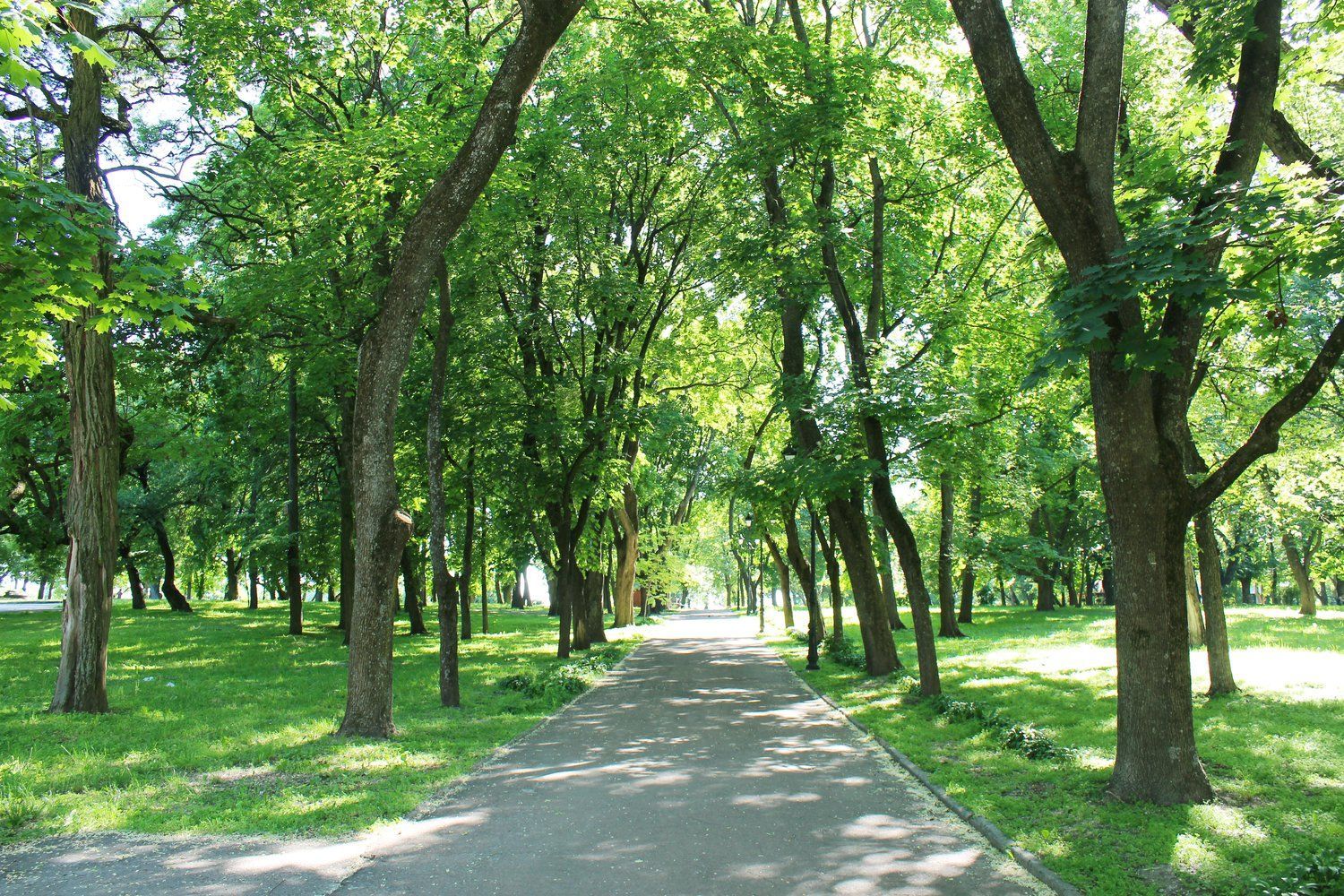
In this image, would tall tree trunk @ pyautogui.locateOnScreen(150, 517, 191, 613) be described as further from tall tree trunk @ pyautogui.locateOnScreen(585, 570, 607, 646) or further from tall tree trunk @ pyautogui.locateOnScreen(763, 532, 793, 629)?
tall tree trunk @ pyautogui.locateOnScreen(763, 532, 793, 629)

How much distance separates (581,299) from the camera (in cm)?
1834

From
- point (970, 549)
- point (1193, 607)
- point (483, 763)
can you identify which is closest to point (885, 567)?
point (970, 549)

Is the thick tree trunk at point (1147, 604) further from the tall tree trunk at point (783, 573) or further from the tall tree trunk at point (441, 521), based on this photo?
the tall tree trunk at point (783, 573)

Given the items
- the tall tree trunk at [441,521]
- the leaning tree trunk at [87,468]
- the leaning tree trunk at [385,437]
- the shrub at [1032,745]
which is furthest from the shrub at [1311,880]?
the leaning tree trunk at [87,468]

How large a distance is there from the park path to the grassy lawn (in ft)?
1.69

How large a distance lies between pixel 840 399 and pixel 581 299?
23.2 ft

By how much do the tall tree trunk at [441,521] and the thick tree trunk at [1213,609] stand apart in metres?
10.0

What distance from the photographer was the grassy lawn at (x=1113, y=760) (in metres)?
5.42

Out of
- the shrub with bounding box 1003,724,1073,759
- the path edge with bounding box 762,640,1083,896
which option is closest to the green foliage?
the path edge with bounding box 762,640,1083,896

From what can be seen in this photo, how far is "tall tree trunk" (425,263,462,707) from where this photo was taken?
39.7 ft

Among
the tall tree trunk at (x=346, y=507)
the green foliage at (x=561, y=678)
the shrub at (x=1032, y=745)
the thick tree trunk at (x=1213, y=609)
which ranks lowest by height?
the green foliage at (x=561, y=678)

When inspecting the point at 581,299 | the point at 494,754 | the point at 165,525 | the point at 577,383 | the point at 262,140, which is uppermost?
the point at 262,140

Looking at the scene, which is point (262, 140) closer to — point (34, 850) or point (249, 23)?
point (249, 23)

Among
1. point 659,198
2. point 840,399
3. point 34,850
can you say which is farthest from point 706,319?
point 34,850
